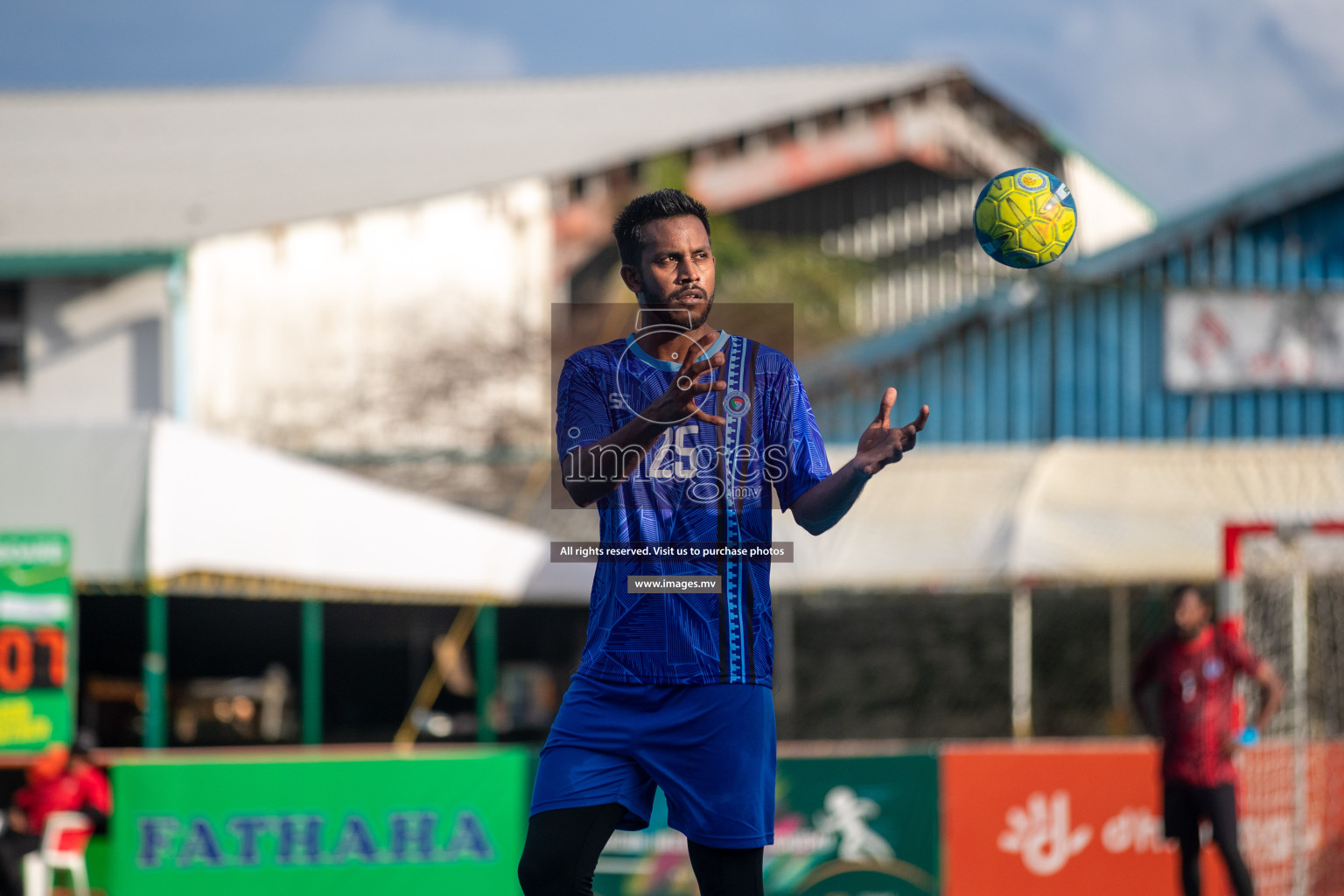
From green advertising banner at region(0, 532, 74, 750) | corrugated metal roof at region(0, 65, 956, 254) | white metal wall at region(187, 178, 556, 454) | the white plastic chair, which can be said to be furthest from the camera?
corrugated metal roof at region(0, 65, 956, 254)

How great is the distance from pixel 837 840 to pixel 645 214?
701cm

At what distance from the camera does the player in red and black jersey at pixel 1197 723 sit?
7.98 m

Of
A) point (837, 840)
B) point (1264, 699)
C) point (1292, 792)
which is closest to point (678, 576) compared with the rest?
point (1264, 699)

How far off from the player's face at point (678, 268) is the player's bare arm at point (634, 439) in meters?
0.10

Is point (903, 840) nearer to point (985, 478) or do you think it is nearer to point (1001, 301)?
point (985, 478)

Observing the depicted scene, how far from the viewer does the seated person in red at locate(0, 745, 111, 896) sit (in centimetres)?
918

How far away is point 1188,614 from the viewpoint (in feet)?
26.9

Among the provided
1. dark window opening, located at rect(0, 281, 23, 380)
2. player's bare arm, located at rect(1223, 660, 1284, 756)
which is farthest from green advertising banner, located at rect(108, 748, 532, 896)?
dark window opening, located at rect(0, 281, 23, 380)

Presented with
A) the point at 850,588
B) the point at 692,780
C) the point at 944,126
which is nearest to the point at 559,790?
the point at 692,780

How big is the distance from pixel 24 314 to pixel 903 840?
→ 1336 centimetres

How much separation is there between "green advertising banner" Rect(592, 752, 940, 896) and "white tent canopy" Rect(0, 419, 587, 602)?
3.12m

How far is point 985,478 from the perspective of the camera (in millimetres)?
15625

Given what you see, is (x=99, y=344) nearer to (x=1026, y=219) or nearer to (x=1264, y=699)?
(x=1264, y=699)

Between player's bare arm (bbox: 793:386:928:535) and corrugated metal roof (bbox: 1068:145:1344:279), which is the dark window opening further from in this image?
player's bare arm (bbox: 793:386:928:535)
